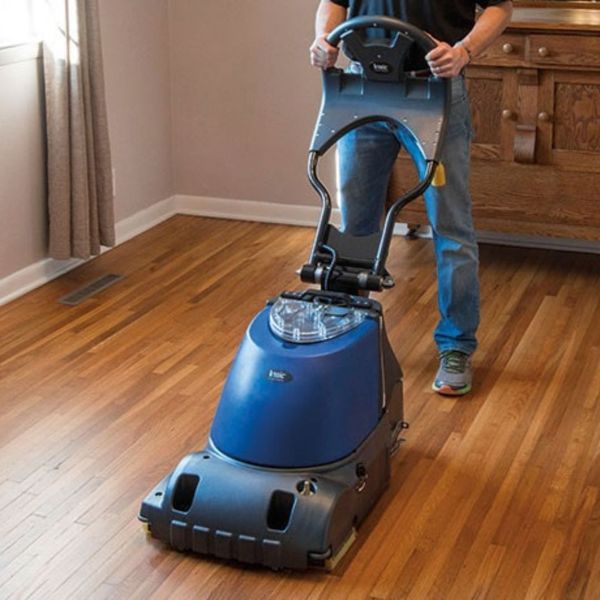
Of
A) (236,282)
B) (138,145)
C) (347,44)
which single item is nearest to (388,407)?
(347,44)

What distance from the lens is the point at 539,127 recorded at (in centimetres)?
415

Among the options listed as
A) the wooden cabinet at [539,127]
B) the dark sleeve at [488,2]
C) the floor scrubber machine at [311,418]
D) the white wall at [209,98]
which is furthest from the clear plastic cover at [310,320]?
the white wall at [209,98]

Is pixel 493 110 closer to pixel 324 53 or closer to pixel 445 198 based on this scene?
pixel 445 198

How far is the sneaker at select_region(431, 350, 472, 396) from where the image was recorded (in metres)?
3.31

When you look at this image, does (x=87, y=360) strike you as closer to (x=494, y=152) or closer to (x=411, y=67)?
(x=411, y=67)

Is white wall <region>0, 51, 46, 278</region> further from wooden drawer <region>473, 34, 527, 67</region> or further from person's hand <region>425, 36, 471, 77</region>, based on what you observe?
person's hand <region>425, 36, 471, 77</region>

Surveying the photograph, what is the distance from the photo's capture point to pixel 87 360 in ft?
11.6

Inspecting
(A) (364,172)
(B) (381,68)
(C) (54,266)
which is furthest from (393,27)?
(C) (54,266)

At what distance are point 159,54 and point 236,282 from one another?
114cm

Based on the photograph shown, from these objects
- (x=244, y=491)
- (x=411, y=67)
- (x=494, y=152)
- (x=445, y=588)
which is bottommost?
(x=445, y=588)

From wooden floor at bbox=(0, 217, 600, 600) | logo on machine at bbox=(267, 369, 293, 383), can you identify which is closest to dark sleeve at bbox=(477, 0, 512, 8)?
wooden floor at bbox=(0, 217, 600, 600)

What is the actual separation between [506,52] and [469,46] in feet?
4.04

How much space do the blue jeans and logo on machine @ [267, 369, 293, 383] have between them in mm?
811

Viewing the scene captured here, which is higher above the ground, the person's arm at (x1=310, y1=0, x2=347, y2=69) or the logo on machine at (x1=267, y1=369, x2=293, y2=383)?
the person's arm at (x1=310, y1=0, x2=347, y2=69)
